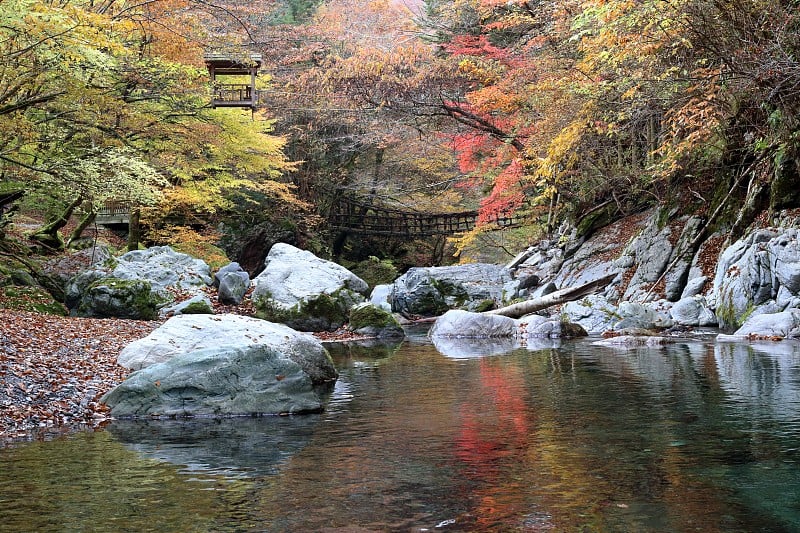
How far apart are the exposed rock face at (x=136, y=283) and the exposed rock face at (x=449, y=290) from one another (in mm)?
6154

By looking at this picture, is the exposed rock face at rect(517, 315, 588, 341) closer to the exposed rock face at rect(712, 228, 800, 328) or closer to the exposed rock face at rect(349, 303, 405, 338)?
the exposed rock face at rect(712, 228, 800, 328)

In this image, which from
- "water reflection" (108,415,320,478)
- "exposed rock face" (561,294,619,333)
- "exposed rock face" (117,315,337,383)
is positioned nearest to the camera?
"water reflection" (108,415,320,478)

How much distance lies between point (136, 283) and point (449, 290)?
9887mm

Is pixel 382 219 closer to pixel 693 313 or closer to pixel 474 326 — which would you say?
pixel 474 326

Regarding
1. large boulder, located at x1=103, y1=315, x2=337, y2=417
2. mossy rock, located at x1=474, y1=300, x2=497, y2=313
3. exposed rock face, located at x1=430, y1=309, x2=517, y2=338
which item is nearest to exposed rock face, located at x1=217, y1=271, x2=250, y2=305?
exposed rock face, located at x1=430, y1=309, x2=517, y2=338

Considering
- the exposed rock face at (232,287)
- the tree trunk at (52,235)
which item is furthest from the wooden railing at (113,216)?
the exposed rock face at (232,287)

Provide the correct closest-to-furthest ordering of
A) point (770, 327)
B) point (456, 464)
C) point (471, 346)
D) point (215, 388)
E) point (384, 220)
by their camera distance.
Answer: point (456, 464)
point (215, 388)
point (770, 327)
point (471, 346)
point (384, 220)

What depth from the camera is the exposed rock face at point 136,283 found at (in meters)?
17.1

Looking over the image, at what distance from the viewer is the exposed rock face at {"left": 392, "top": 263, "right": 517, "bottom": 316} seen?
77.4ft

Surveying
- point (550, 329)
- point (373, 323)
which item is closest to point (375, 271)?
point (373, 323)

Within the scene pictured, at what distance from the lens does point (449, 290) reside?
24.3m

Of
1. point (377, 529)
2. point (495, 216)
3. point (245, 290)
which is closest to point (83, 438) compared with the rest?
point (377, 529)

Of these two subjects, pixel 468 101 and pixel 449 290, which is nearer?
pixel 468 101

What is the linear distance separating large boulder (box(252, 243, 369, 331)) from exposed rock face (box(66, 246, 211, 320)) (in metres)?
2.11
